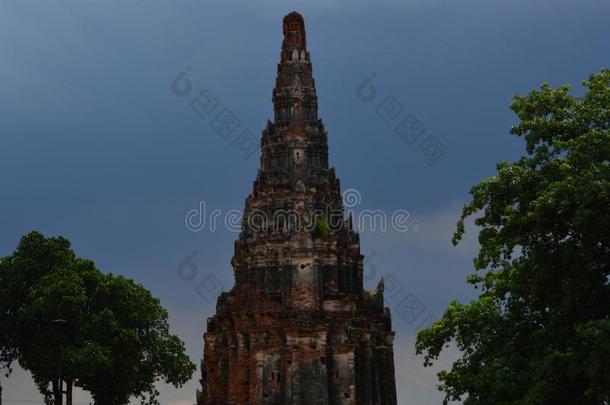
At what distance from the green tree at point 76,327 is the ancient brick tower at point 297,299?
5.43 metres

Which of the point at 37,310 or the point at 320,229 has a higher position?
the point at 320,229

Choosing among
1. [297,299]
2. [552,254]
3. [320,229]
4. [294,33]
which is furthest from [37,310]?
[552,254]

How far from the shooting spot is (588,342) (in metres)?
23.0

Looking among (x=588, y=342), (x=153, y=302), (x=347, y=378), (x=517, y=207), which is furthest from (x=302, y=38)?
(x=588, y=342)

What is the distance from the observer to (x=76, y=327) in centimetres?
4919

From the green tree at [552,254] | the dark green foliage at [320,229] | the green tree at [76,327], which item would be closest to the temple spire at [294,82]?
the dark green foliage at [320,229]

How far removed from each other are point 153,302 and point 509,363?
32.8 metres

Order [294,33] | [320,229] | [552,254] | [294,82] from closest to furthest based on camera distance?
[552,254]
[320,229]
[294,82]
[294,33]

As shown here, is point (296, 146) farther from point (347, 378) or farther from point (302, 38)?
point (347, 378)

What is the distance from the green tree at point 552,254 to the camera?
23.8 meters

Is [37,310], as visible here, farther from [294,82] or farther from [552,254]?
[552,254]

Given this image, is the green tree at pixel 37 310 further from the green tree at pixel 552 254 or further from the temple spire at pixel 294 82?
the green tree at pixel 552 254

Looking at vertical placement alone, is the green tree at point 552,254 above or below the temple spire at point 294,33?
below

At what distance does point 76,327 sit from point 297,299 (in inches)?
551
